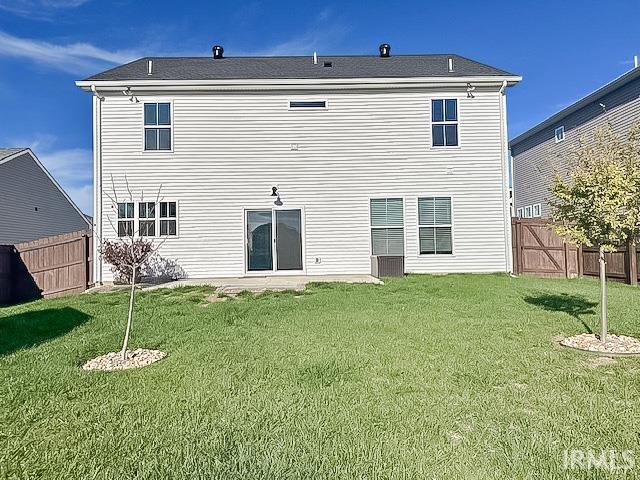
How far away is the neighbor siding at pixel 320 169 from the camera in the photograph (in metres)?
12.8

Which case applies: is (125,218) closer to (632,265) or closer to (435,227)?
(435,227)

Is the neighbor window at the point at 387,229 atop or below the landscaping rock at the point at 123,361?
atop

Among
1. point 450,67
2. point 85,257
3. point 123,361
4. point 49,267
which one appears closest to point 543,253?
point 450,67

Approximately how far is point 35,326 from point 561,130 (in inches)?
844

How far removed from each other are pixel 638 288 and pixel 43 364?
1243 centimetres

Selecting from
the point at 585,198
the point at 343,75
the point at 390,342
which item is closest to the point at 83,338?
the point at 390,342

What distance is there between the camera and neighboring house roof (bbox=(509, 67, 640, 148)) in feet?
49.1

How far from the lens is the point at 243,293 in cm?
975

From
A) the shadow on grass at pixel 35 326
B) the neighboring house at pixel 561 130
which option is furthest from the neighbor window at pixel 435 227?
the shadow on grass at pixel 35 326

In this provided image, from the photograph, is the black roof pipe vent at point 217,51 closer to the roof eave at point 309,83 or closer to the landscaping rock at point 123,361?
the roof eave at point 309,83

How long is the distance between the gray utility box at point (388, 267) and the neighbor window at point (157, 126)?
6.99 metres

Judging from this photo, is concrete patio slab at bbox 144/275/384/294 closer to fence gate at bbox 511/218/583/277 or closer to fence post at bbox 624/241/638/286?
fence gate at bbox 511/218/583/277

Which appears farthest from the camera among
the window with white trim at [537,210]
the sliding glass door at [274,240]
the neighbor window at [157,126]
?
the window with white trim at [537,210]

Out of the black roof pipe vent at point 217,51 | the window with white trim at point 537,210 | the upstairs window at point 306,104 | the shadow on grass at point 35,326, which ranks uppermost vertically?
the black roof pipe vent at point 217,51
